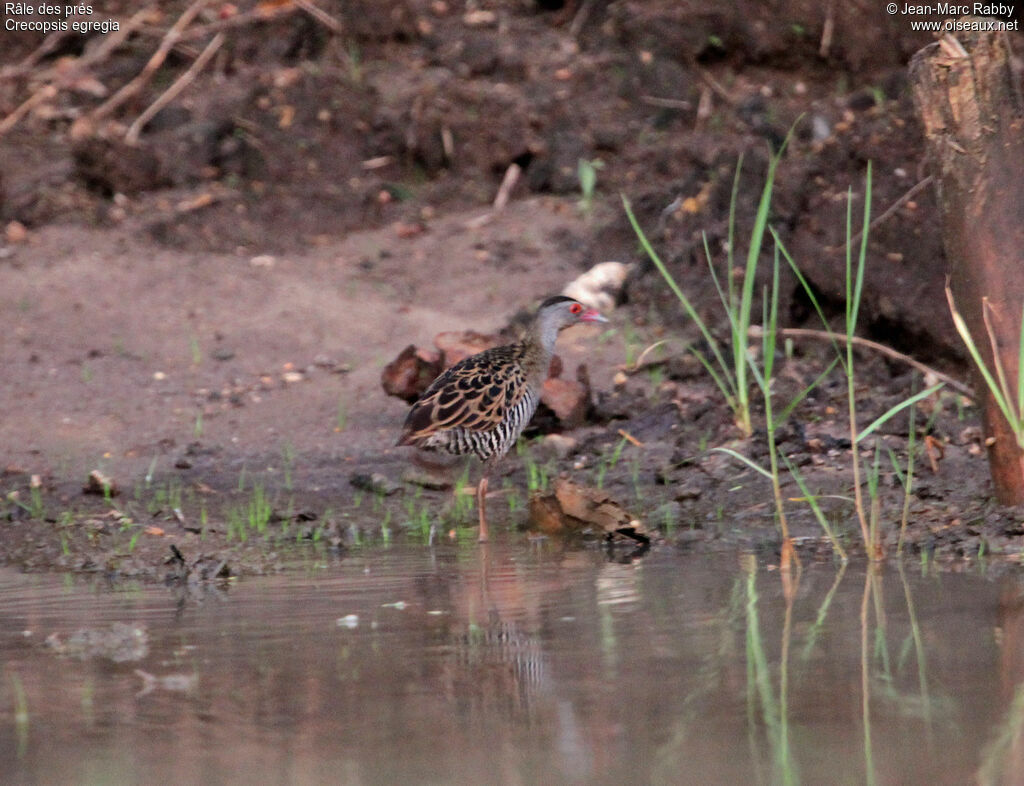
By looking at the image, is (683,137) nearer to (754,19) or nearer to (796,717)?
(754,19)

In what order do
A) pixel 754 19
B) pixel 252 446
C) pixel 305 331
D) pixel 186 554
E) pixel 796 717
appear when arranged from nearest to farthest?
pixel 796 717
pixel 186 554
pixel 252 446
pixel 305 331
pixel 754 19

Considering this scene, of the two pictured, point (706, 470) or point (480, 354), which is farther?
point (480, 354)

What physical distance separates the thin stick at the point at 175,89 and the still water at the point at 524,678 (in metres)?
6.40

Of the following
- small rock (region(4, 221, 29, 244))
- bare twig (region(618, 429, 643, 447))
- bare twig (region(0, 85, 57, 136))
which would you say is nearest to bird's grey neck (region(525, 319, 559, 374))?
bare twig (region(618, 429, 643, 447))

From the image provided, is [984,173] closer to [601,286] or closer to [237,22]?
[601,286]

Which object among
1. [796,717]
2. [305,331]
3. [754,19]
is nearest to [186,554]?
[796,717]

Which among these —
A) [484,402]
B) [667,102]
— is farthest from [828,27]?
[484,402]

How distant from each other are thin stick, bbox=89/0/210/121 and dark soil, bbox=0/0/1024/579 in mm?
96

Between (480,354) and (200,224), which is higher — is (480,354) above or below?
below

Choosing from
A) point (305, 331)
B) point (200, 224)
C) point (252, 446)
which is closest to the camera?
point (252, 446)

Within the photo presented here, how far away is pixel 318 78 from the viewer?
34.7 ft

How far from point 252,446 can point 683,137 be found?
467 centimetres

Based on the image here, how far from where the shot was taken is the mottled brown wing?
5.96m

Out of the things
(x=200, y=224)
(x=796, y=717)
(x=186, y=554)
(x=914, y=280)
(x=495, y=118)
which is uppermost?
(x=495, y=118)
